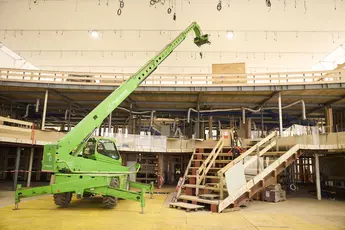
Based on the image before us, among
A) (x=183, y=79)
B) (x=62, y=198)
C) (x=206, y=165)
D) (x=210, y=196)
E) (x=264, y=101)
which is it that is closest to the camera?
(x=62, y=198)

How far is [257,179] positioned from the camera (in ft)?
32.3

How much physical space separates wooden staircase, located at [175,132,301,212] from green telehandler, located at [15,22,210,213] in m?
2.67

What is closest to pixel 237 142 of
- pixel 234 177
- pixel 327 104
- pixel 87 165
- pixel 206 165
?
pixel 206 165

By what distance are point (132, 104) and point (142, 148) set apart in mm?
6025

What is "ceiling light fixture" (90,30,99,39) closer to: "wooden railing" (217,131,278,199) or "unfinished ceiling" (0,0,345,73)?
"unfinished ceiling" (0,0,345,73)

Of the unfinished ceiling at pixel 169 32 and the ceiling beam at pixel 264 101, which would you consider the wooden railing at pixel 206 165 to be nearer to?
the ceiling beam at pixel 264 101

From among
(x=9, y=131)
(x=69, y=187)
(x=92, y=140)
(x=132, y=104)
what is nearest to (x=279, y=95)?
(x=132, y=104)

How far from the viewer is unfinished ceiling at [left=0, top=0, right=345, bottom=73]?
16.0m

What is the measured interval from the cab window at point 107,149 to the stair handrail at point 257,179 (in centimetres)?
437

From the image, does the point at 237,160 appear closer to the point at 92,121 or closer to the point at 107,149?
the point at 107,149

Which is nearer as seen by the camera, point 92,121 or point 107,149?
point 92,121

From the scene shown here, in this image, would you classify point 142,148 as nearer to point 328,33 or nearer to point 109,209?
point 109,209

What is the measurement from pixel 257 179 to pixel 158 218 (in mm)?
4397

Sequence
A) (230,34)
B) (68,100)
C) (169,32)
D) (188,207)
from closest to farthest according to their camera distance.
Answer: (188,207) < (230,34) < (169,32) < (68,100)
